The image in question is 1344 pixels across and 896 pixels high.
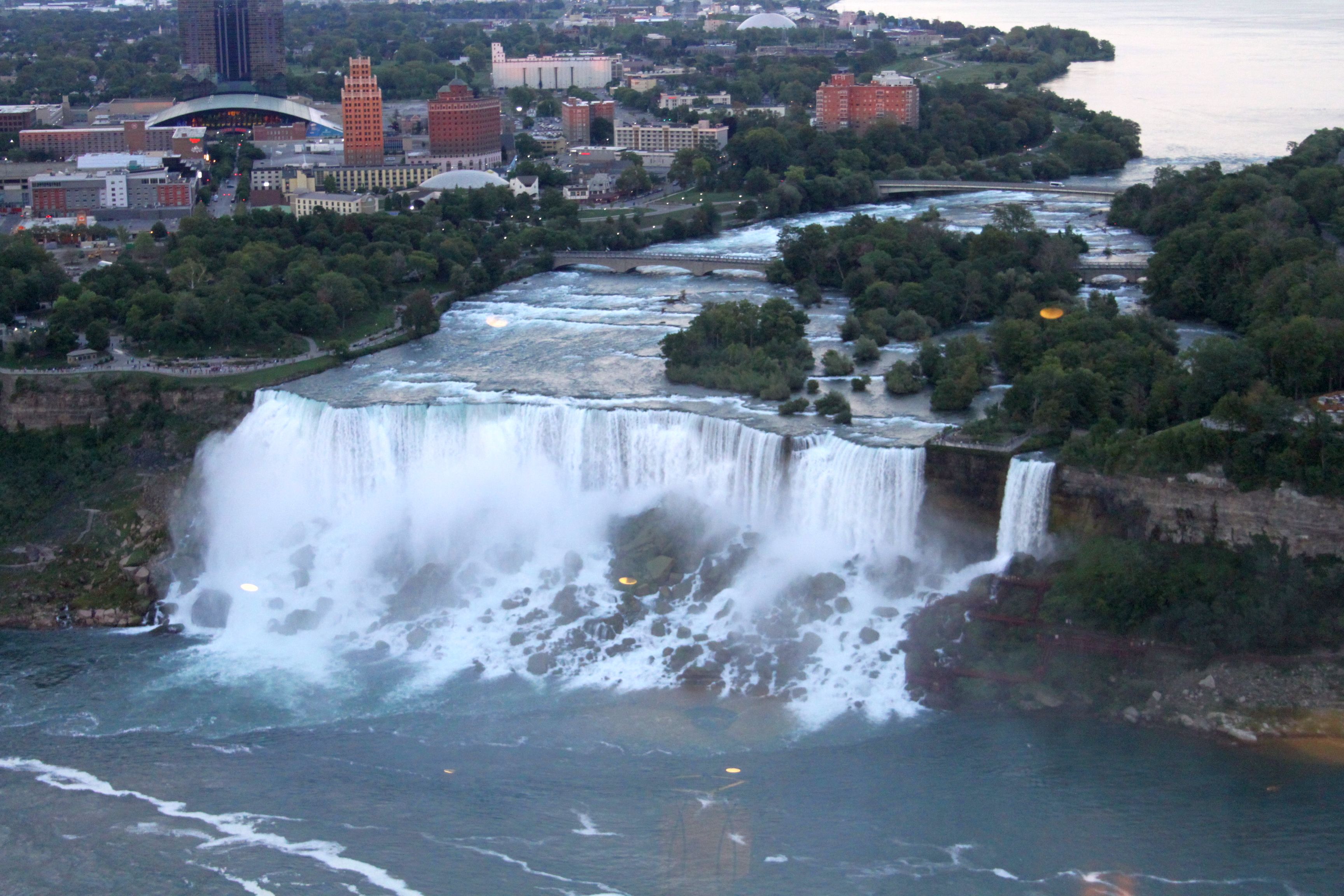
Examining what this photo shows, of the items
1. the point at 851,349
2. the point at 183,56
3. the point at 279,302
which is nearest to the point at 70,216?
the point at 279,302

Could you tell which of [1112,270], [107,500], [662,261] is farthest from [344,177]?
[107,500]

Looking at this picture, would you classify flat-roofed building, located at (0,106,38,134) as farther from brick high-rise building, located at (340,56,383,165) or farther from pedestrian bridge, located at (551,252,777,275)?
pedestrian bridge, located at (551,252,777,275)

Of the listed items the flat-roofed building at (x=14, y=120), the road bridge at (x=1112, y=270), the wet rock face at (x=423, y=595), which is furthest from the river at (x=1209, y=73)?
the flat-roofed building at (x=14, y=120)

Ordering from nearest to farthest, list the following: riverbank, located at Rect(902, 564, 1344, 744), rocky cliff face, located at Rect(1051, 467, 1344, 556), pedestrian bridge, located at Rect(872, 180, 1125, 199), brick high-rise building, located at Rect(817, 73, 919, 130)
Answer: riverbank, located at Rect(902, 564, 1344, 744)
rocky cliff face, located at Rect(1051, 467, 1344, 556)
pedestrian bridge, located at Rect(872, 180, 1125, 199)
brick high-rise building, located at Rect(817, 73, 919, 130)

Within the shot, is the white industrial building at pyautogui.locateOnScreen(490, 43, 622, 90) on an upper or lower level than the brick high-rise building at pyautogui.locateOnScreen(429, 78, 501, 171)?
upper

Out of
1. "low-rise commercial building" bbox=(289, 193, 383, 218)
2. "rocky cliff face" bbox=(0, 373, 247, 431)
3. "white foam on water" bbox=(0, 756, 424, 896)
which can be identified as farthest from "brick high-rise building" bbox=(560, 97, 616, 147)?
"white foam on water" bbox=(0, 756, 424, 896)

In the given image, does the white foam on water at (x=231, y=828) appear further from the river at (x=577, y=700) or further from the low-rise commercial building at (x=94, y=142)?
the low-rise commercial building at (x=94, y=142)

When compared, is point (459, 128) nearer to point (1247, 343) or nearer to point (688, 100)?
point (688, 100)
